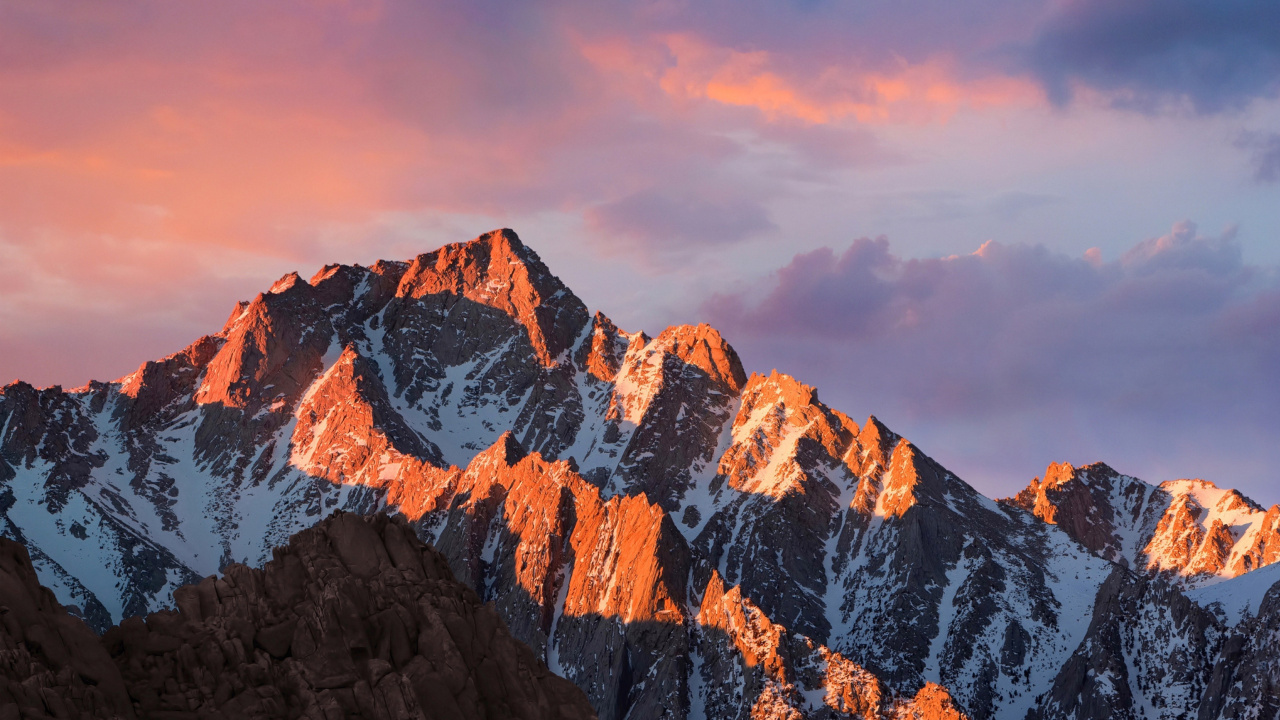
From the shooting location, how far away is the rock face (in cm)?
6812

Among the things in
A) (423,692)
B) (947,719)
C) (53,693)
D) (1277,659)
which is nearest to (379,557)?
(423,692)

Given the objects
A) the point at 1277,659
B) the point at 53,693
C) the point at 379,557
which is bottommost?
the point at 53,693

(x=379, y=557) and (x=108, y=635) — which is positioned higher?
(x=379, y=557)

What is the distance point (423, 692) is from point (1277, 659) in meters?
156

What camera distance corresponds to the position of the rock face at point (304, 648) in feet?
224

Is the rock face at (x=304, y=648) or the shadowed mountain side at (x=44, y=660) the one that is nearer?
the shadowed mountain side at (x=44, y=660)

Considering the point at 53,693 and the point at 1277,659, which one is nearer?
the point at 53,693

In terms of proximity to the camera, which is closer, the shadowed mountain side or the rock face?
the shadowed mountain side

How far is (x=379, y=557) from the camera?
87.6 metres

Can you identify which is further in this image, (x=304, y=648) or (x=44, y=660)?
(x=304, y=648)

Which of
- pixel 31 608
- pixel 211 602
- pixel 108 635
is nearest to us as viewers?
pixel 31 608

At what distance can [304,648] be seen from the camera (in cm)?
7750

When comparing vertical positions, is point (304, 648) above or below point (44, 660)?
above

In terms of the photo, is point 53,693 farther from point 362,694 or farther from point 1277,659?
point 1277,659
